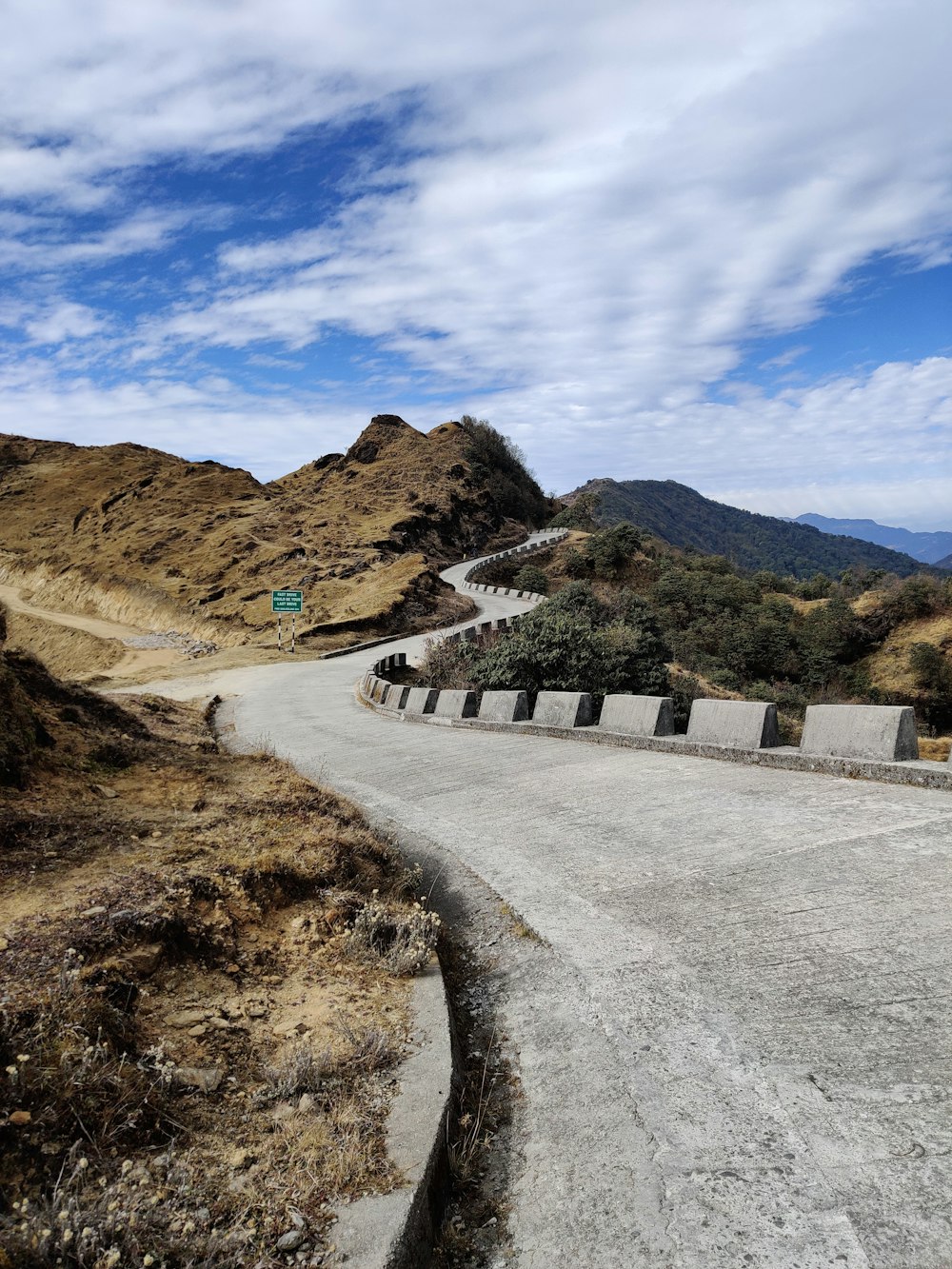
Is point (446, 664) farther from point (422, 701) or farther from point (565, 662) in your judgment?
point (565, 662)

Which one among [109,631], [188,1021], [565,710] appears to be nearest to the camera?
[188,1021]

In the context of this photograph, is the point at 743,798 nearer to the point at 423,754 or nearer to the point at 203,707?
the point at 423,754

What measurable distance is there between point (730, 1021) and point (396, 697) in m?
11.5

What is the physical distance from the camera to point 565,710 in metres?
9.52

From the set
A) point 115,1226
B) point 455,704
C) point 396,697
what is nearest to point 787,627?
point 396,697

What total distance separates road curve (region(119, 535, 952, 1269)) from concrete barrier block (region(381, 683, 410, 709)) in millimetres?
7674

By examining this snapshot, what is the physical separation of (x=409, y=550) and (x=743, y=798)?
138ft

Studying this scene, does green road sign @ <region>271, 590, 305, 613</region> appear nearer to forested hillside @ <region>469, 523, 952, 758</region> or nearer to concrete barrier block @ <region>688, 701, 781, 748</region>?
forested hillside @ <region>469, 523, 952, 758</region>

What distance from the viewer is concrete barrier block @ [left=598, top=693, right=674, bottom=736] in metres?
8.23

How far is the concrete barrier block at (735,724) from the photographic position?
7.03m

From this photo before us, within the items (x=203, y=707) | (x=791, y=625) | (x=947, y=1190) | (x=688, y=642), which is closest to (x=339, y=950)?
(x=947, y=1190)

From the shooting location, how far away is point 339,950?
3787 millimetres

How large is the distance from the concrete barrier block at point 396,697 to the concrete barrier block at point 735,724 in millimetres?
7094

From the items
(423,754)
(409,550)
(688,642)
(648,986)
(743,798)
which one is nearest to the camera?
(648,986)
